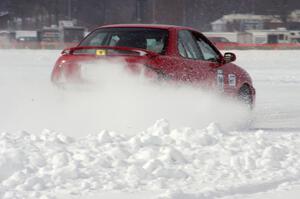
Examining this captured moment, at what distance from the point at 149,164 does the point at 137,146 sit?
2.67ft

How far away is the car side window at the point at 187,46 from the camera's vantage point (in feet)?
29.0

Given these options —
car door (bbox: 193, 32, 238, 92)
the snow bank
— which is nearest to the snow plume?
car door (bbox: 193, 32, 238, 92)

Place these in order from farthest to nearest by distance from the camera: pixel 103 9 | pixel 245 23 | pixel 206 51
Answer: pixel 103 9, pixel 245 23, pixel 206 51

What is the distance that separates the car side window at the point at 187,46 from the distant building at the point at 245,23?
5168cm

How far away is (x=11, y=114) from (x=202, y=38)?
2782mm

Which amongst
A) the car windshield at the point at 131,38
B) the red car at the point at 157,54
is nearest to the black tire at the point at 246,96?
the red car at the point at 157,54

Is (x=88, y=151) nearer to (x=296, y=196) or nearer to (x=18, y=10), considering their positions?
(x=296, y=196)

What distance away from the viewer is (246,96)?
1027cm

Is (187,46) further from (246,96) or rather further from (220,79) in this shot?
(246,96)

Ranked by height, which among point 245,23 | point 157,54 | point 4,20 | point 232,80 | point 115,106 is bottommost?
point 245,23

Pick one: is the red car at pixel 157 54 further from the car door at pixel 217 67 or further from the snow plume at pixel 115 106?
the snow plume at pixel 115 106

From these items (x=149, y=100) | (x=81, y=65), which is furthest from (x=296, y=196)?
(x=81, y=65)

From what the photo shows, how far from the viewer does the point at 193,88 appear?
28.8 feet

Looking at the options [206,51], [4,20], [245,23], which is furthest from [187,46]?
[4,20]
